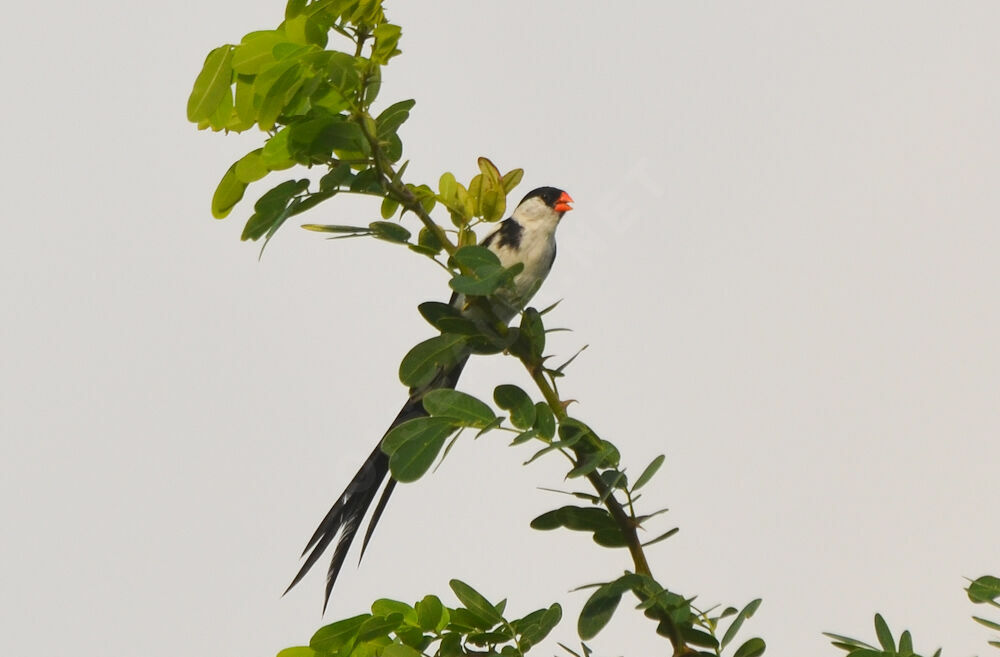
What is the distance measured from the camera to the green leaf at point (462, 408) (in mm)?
1582

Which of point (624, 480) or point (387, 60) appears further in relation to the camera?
point (387, 60)

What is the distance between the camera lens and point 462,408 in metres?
1.59

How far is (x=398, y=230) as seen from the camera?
167 cm

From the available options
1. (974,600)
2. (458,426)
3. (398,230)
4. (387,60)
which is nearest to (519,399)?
(458,426)

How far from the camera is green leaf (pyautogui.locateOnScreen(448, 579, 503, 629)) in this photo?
1649mm

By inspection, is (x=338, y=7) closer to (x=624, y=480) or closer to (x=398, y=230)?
(x=398, y=230)

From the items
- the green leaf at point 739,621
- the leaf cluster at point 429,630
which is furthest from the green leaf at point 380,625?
the green leaf at point 739,621

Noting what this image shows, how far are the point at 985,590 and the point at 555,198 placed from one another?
2773 millimetres

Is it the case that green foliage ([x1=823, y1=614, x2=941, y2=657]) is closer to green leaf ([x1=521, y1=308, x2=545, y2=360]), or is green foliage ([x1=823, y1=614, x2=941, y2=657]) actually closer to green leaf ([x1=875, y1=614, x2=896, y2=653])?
green leaf ([x1=875, y1=614, x2=896, y2=653])

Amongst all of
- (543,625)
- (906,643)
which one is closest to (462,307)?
(543,625)

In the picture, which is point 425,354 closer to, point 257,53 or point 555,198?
point 257,53

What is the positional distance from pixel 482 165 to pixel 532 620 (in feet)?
2.86

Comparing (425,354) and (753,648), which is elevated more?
(425,354)

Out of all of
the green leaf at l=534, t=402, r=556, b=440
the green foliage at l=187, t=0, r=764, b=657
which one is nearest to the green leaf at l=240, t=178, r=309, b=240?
the green foliage at l=187, t=0, r=764, b=657
